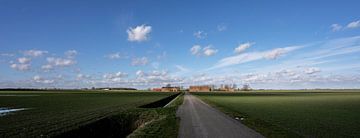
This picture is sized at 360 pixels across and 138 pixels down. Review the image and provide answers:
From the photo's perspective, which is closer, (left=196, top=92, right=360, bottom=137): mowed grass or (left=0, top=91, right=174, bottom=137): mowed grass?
(left=0, top=91, right=174, bottom=137): mowed grass

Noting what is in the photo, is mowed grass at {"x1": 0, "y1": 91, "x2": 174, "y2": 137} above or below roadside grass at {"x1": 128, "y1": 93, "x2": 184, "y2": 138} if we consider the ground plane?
above

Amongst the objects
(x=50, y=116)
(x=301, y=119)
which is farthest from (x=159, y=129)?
(x=301, y=119)

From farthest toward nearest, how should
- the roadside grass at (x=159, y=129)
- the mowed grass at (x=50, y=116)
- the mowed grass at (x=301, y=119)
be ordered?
the mowed grass at (x=301, y=119) < the mowed grass at (x=50, y=116) < the roadside grass at (x=159, y=129)

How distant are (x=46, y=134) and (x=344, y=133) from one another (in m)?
15.3

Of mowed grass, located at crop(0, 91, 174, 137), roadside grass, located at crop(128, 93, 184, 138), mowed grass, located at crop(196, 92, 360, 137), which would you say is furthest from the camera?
mowed grass, located at crop(196, 92, 360, 137)

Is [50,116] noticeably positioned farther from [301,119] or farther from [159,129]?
[301,119]

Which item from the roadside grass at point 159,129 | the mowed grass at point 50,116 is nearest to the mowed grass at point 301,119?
the roadside grass at point 159,129

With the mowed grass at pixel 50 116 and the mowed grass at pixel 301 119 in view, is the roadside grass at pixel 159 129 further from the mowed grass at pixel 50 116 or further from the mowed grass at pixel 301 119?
the mowed grass at pixel 301 119

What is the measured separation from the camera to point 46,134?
14.7 metres

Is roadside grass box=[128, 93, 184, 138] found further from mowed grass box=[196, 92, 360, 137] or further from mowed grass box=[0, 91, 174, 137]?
mowed grass box=[196, 92, 360, 137]

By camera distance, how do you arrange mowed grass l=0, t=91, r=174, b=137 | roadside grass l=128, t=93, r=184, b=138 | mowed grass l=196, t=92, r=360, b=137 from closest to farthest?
roadside grass l=128, t=93, r=184, b=138
mowed grass l=0, t=91, r=174, b=137
mowed grass l=196, t=92, r=360, b=137

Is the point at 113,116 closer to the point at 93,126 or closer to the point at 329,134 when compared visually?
the point at 93,126

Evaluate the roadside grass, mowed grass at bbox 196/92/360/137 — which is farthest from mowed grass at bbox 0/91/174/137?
mowed grass at bbox 196/92/360/137

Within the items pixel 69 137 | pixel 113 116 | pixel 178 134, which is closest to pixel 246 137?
pixel 178 134
